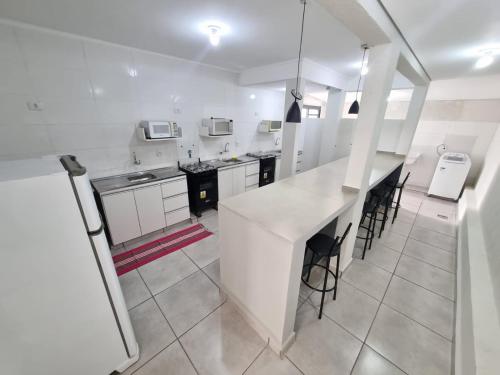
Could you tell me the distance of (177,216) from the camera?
313 cm

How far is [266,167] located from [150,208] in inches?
103

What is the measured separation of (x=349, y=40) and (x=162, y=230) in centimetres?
358

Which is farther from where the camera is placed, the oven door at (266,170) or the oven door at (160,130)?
the oven door at (266,170)

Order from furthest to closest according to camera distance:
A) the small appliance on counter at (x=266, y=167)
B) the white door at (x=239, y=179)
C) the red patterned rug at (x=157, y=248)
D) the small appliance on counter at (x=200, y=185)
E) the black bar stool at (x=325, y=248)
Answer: the small appliance on counter at (x=266, y=167)
the white door at (x=239, y=179)
the small appliance on counter at (x=200, y=185)
the red patterned rug at (x=157, y=248)
the black bar stool at (x=325, y=248)

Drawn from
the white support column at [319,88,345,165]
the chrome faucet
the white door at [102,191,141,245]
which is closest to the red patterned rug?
the white door at [102,191,141,245]

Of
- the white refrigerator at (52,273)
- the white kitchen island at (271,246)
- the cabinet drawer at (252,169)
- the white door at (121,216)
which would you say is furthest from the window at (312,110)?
the white refrigerator at (52,273)

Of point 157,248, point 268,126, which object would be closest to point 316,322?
point 157,248

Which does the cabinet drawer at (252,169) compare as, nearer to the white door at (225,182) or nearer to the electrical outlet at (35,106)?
the white door at (225,182)

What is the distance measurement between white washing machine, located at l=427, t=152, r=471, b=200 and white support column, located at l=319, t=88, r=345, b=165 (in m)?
2.23

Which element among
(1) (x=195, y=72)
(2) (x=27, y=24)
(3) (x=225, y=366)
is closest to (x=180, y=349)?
(3) (x=225, y=366)

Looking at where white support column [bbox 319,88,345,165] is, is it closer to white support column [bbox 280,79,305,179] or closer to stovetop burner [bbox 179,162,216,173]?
white support column [bbox 280,79,305,179]

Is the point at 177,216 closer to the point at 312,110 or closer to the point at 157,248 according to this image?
the point at 157,248

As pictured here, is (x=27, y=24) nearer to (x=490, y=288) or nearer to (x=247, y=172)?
(x=247, y=172)

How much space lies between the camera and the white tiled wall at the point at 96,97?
2.07 m
